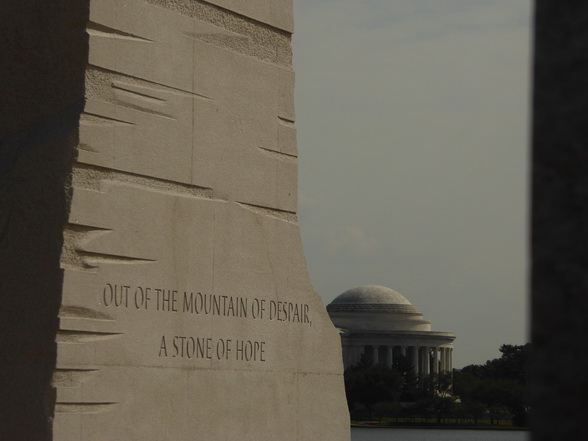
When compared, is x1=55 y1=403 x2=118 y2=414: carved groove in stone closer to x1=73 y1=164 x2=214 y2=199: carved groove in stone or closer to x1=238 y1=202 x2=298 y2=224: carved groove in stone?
x1=73 y1=164 x2=214 y2=199: carved groove in stone

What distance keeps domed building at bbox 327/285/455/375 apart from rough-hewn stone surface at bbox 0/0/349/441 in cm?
11962

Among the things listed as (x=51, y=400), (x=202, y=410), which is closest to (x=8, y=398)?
(x=51, y=400)

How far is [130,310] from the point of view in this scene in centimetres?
768

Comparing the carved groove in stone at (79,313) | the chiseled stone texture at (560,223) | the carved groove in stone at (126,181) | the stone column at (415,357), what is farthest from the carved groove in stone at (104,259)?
the stone column at (415,357)

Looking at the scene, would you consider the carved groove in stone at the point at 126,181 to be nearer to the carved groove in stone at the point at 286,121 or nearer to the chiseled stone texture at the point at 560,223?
the carved groove in stone at the point at 286,121

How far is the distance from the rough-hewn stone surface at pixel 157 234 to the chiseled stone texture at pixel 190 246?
Result: 16 mm

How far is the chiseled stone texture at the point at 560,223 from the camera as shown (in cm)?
125

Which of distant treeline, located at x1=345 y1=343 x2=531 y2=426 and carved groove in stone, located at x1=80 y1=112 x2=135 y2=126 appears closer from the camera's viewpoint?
carved groove in stone, located at x1=80 y1=112 x2=135 y2=126

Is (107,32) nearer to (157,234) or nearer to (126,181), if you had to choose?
(126,181)

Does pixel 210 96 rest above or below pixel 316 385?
above

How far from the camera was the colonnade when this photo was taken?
130375 millimetres

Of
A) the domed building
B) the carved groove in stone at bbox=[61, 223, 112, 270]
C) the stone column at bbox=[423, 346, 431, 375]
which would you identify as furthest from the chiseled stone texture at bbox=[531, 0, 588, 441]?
the stone column at bbox=[423, 346, 431, 375]

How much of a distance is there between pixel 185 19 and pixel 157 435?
348 cm

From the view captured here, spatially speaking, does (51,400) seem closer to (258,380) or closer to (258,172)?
(258,380)
